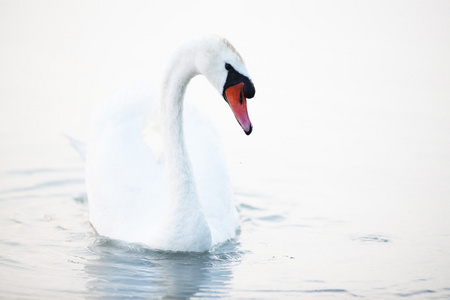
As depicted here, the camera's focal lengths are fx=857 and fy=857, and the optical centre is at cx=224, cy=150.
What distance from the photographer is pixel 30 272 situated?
7430mm

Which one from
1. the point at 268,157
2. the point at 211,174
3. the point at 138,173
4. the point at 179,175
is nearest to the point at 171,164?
the point at 179,175

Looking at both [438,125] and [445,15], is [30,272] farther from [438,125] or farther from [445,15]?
[445,15]

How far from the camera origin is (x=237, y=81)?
7.37 meters

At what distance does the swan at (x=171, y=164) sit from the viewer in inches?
296

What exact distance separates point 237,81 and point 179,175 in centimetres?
120

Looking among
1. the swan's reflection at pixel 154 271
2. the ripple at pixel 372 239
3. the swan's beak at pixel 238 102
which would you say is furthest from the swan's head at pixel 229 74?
the ripple at pixel 372 239

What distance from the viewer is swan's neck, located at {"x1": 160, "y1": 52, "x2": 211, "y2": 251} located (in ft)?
25.9

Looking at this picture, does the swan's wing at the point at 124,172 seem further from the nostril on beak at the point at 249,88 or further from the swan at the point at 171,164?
the nostril on beak at the point at 249,88

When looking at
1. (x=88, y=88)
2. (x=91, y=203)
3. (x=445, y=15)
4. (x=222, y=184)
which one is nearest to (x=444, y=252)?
(x=222, y=184)

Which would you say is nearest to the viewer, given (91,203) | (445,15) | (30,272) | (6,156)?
(30,272)

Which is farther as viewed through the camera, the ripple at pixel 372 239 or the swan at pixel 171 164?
the ripple at pixel 372 239

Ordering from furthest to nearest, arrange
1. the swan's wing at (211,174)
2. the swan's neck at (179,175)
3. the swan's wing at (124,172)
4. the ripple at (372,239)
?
the ripple at (372,239), the swan's wing at (211,174), the swan's wing at (124,172), the swan's neck at (179,175)

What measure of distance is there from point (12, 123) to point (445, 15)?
10310 mm

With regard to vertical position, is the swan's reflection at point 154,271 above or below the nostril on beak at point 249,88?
below
